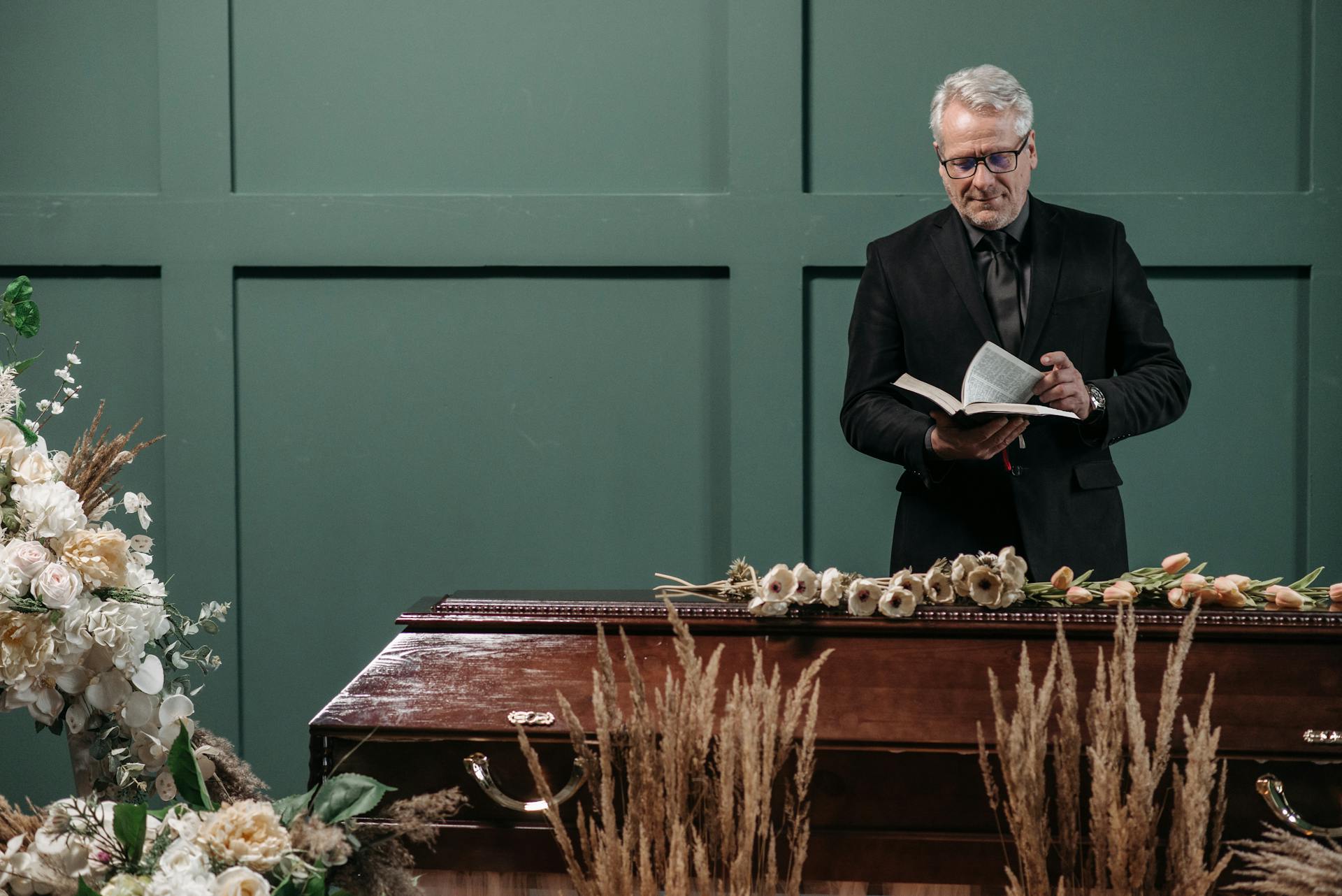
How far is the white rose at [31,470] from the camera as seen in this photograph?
1349 millimetres

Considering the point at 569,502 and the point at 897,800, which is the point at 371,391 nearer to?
the point at 569,502

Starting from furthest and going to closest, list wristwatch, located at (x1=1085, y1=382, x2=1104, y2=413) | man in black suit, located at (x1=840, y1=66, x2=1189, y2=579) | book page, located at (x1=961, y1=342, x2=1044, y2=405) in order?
man in black suit, located at (x1=840, y1=66, x2=1189, y2=579), wristwatch, located at (x1=1085, y1=382, x2=1104, y2=413), book page, located at (x1=961, y1=342, x2=1044, y2=405)

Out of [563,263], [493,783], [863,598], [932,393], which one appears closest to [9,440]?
[493,783]

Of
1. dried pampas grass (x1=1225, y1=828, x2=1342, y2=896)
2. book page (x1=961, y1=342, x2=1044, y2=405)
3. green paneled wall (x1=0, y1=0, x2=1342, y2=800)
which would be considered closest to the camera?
dried pampas grass (x1=1225, y1=828, x2=1342, y2=896)

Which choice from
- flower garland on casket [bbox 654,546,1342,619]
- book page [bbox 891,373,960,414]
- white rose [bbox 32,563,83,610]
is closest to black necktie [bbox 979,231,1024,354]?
book page [bbox 891,373,960,414]

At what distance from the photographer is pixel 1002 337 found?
2215 millimetres

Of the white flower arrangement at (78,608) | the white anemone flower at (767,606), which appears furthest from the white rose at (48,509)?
the white anemone flower at (767,606)

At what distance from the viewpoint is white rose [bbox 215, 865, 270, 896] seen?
849 mm

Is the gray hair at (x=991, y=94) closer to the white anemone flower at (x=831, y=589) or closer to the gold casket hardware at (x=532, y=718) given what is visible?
the white anemone flower at (x=831, y=589)

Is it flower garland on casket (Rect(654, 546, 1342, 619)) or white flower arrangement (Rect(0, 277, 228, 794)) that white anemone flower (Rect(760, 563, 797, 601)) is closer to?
flower garland on casket (Rect(654, 546, 1342, 619))

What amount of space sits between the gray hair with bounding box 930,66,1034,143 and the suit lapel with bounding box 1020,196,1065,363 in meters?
0.20

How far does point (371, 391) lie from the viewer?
3.18 m

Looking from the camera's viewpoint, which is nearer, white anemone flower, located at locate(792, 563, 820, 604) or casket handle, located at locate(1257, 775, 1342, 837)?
casket handle, located at locate(1257, 775, 1342, 837)

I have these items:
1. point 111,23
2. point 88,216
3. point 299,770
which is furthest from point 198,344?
point 299,770
